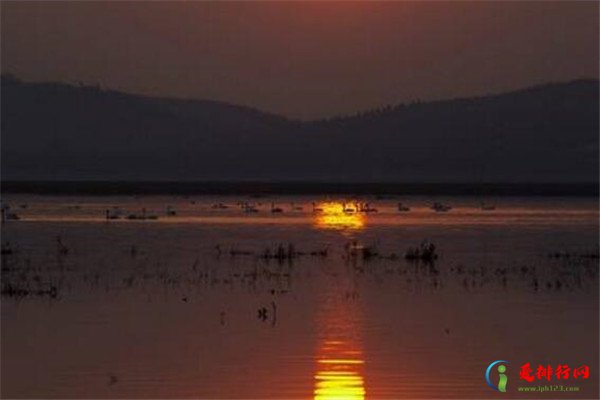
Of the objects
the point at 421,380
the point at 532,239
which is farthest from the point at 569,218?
the point at 421,380

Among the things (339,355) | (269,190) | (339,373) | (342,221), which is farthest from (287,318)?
(269,190)

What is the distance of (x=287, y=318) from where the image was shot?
19672mm

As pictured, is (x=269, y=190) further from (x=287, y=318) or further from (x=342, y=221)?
(x=287, y=318)

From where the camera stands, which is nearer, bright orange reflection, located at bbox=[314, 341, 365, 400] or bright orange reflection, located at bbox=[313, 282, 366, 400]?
bright orange reflection, located at bbox=[314, 341, 365, 400]

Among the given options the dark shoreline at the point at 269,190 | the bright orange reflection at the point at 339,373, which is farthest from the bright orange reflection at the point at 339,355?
the dark shoreline at the point at 269,190

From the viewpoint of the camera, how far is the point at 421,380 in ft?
48.5

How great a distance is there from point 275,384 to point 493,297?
876 cm

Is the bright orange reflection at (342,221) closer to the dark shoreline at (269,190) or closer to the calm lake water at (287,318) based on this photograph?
the calm lake water at (287,318)

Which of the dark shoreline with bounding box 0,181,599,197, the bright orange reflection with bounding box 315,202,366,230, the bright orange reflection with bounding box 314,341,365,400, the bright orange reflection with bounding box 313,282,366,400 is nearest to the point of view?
the bright orange reflection with bounding box 314,341,365,400

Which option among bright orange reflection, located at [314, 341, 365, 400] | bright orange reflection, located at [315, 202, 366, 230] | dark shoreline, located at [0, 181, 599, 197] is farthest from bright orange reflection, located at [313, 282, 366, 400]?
dark shoreline, located at [0, 181, 599, 197]

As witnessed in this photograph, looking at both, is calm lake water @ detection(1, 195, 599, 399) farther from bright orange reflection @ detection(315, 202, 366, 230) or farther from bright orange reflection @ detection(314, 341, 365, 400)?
bright orange reflection @ detection(315, 202, 366, 230)

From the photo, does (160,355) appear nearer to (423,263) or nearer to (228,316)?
(228,316)

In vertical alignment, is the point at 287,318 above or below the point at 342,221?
below

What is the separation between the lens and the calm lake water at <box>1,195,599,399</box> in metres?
14.8
